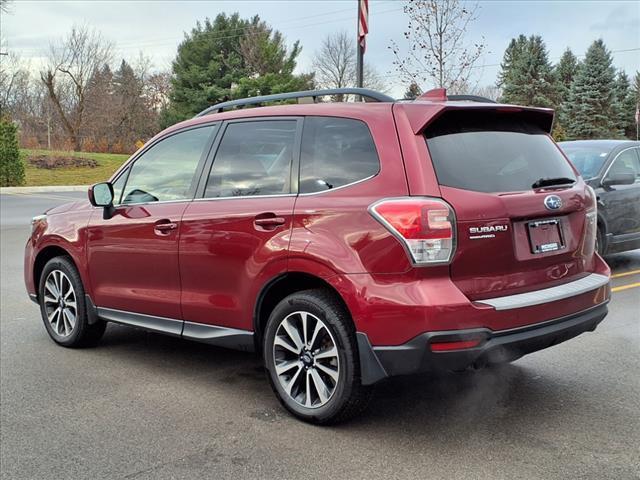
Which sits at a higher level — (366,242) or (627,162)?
(627,162)

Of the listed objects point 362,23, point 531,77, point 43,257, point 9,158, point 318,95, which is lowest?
point 43,257

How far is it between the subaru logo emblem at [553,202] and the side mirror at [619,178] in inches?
188

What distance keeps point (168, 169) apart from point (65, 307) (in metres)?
1.72

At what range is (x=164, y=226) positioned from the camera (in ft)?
14.8

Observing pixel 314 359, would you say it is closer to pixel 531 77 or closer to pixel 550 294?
pixel 550 294

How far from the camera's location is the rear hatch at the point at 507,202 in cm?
330

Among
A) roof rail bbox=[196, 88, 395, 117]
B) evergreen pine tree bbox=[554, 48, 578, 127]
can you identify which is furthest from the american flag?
evergreen pine tree bbox=[554, 48, 578, 127]

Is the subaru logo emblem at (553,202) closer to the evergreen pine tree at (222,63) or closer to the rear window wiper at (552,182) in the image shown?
the rear window wiper at (552,182)

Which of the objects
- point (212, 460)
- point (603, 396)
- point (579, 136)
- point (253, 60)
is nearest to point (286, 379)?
point (212, 460)

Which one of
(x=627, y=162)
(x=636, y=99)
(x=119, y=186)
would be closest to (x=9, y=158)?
(x=119, y=186)

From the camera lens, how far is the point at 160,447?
3469 mm

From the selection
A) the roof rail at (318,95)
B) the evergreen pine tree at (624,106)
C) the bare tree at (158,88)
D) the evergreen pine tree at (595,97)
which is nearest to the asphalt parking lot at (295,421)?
the roof rail at (318,95)

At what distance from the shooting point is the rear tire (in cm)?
538

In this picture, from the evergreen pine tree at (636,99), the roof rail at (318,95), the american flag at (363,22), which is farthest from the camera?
the evergreen pine tree at (636,99)
